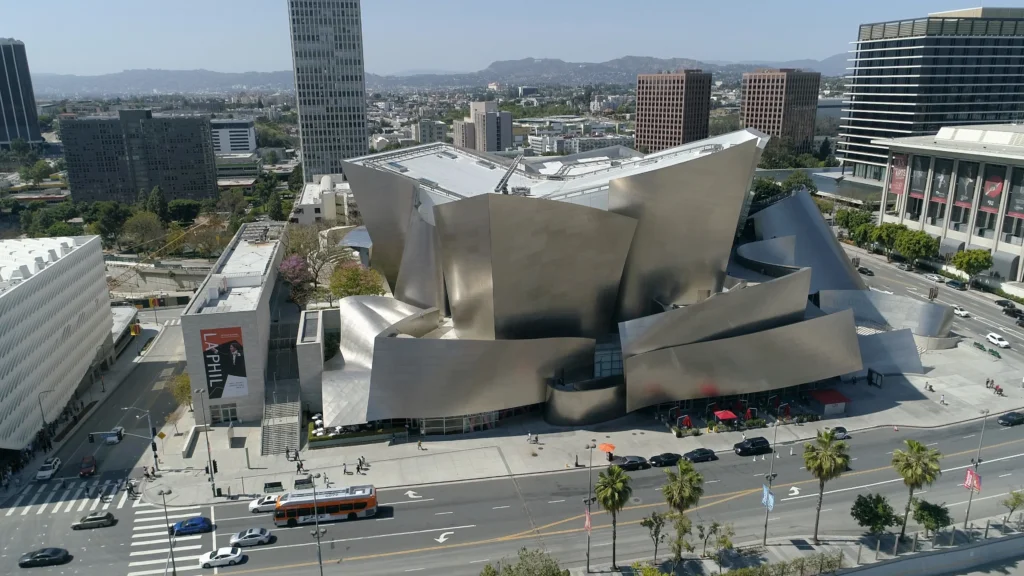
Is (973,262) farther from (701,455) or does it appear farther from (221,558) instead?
(221,558)

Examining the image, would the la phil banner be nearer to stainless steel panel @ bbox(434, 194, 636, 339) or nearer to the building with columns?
stainless steel panel @ bbox(434, 194, 636, 339)

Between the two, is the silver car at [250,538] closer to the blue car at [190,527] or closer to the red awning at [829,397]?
the blue car at [190,527]

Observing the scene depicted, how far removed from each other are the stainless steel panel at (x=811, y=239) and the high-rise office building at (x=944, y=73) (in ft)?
221

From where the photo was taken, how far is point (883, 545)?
31094 mm

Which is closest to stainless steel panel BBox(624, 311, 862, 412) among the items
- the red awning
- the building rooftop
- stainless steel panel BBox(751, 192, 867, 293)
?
the red awning

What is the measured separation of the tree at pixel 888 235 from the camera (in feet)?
261

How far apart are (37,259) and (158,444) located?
48.7 ft

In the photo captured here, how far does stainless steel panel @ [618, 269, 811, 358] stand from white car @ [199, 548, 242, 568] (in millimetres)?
23215

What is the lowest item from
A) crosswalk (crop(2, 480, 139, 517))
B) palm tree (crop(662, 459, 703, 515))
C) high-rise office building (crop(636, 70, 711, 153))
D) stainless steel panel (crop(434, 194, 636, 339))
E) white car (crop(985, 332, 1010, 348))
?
crosswalk (crop(2, 480, 139, 517))

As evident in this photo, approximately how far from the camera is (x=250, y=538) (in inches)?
1252

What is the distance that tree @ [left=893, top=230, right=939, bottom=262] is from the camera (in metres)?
74.8

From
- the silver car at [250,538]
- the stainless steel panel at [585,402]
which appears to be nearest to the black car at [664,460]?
the stainless steel panel at [585,402]

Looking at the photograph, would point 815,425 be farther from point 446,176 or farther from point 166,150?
point 166,150

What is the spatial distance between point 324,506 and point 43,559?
12.1m
